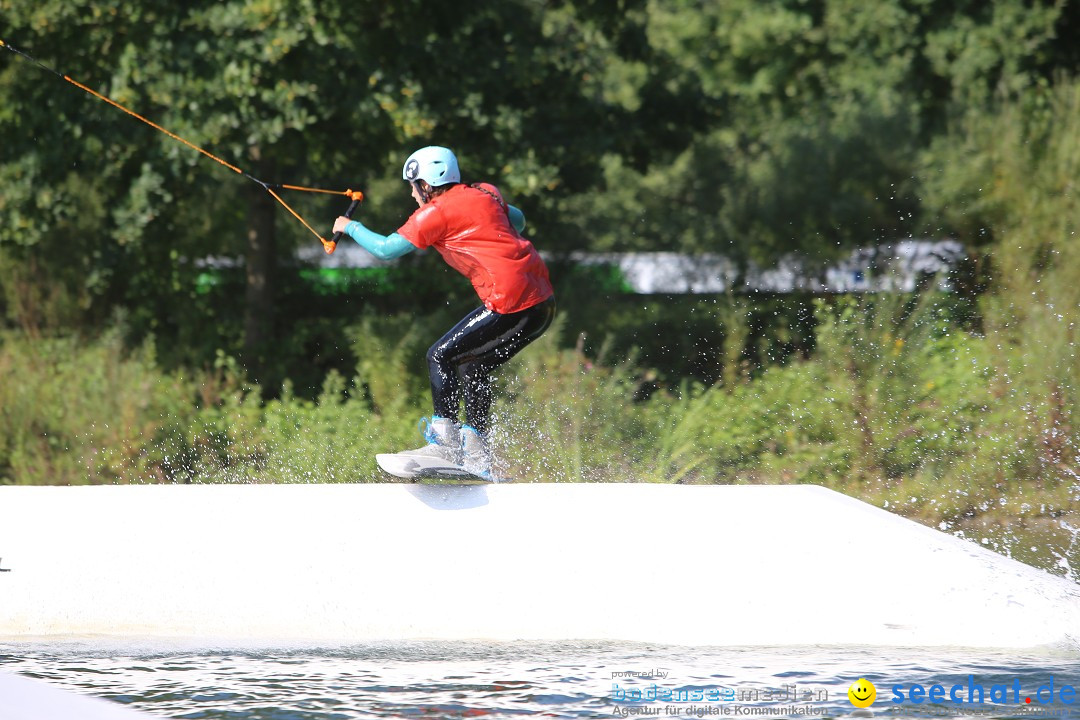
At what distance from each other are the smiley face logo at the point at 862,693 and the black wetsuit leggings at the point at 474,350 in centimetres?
256

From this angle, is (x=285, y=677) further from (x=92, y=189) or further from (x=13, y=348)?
(x=92, y=189)

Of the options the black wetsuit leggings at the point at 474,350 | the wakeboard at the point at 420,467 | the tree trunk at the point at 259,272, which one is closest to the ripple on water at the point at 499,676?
the wakeboard at the point at 420,467

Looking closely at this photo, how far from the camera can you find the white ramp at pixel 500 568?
254 inches

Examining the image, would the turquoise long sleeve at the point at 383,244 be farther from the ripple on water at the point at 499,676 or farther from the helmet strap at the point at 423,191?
the ripple on water at the point at 499,676

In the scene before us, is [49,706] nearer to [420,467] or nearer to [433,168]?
[420,467]

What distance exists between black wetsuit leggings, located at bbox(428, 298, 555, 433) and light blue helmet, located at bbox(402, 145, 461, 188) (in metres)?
0.73

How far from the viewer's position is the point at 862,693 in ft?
18.2

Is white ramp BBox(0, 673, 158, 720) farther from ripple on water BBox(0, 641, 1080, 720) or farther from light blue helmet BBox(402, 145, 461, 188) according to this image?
light blue helmet BBox(402, 145, 461, 188)

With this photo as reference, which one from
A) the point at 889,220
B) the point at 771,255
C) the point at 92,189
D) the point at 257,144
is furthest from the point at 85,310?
the point at 889,220

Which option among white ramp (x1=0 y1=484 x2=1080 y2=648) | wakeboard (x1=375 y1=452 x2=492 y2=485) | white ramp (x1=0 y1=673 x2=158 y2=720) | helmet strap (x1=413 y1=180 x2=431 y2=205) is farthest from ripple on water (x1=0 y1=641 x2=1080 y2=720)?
helmet strap (x1=413 y1=180 x2=431 y2=205)

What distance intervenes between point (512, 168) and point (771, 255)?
4.53 metres


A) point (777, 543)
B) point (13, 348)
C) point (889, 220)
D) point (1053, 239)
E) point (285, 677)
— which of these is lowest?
point (285, 677)

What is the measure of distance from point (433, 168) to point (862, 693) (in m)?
3.39

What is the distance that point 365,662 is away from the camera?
6.37 metres
